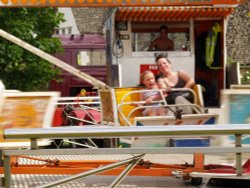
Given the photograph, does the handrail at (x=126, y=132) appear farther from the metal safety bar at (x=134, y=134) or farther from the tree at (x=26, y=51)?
the tree at (x=26, y=51)

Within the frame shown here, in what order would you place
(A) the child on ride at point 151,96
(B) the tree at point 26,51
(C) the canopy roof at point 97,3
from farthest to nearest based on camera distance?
(B) the tree at point 26,51 < (A) the child on ride at point 151,96 < (C) the canopy roof at point 97,3

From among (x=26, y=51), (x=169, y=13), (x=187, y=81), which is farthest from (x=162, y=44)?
(x=26, y=51)

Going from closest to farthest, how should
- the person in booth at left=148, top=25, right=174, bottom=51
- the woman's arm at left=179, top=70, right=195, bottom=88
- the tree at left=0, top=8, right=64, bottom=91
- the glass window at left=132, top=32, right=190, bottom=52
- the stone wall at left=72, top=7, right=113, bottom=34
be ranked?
1. the woman's arm at left=179, top=70, right=195, bottom=88
2. the person in booth at left=148, top=25, right=174, bottom=51
3. the glass window at left=132, top=32, right=190, bottom=52
4. the tree at left=0, top=8, right=64, bottom=91
5. the stone wall at left=72, top=7, right=113, bottom=34

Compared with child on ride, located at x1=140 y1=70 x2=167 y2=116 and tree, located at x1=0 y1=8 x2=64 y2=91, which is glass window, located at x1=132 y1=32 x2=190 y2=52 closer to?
child on ride, located at x1=140 y1=70 x2=167 y2=116

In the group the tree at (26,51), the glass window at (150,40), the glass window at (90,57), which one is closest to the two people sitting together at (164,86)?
the glass window at (150,40)

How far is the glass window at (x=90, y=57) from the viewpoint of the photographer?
65.1 ft

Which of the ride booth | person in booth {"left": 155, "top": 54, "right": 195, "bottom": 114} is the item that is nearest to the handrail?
person in booth {"left": 155, "top": 54, "right": 195, "bottom": 114}

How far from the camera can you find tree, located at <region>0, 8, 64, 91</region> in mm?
18500

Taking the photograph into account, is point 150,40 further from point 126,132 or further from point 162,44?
point 126,132

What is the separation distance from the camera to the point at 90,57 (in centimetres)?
1984

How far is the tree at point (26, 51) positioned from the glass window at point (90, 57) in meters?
0.97

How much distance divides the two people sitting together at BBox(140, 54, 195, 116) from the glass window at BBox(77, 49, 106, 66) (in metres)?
10.6

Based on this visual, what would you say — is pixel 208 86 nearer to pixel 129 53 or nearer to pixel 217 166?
pixel 129 53

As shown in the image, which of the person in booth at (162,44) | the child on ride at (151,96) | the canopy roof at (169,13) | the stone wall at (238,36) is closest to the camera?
the child on ride at (151,96)
